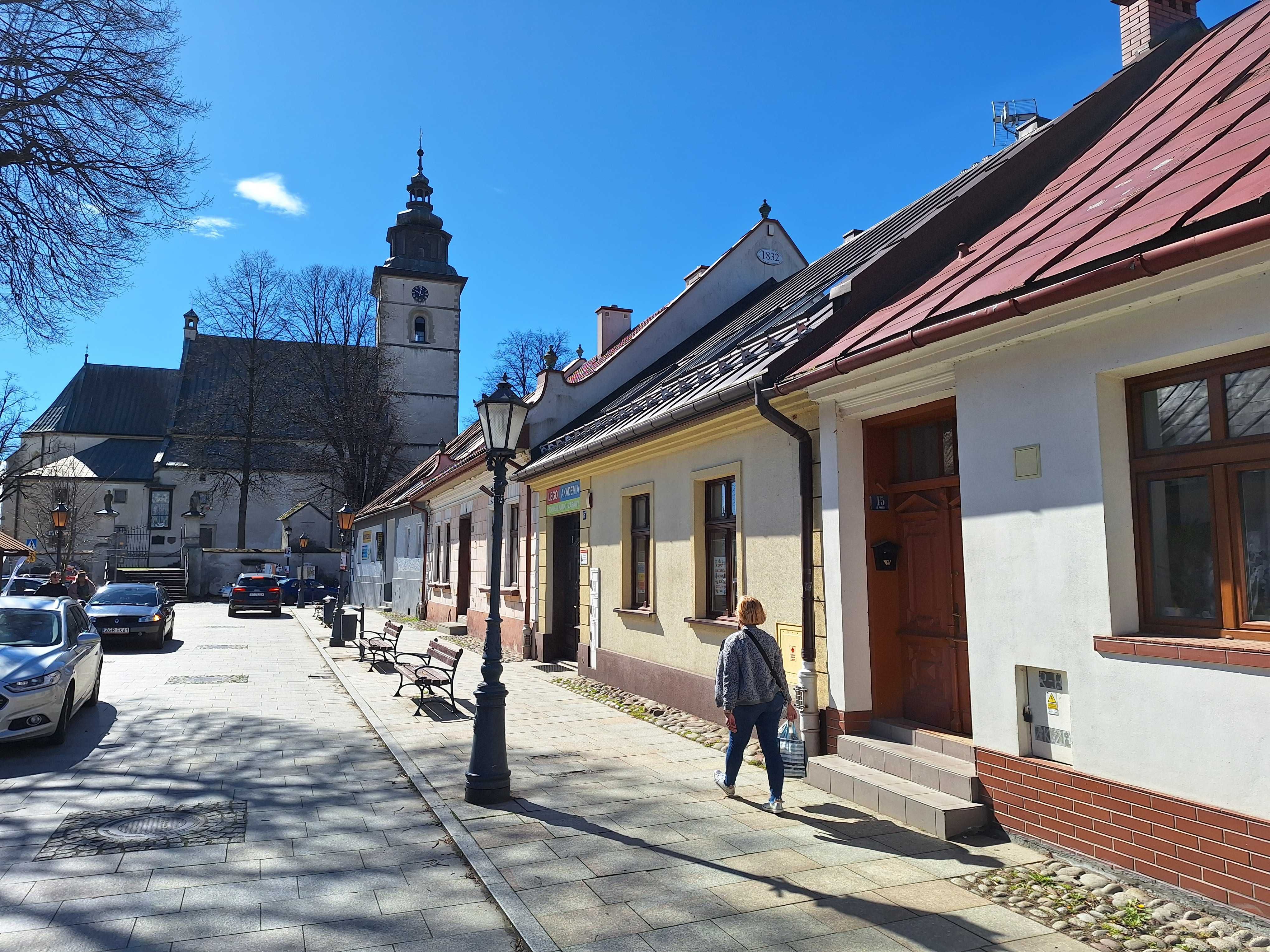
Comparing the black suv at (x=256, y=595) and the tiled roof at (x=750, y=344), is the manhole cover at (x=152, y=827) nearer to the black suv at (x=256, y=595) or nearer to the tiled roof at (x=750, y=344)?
the tiled roof at (x=750, y=344)

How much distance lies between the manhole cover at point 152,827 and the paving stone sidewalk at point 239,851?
178 mm

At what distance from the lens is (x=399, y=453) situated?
51.0 meters

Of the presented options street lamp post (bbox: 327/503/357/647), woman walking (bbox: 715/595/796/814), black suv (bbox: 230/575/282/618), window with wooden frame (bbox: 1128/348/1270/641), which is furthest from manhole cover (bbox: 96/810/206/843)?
black suv (bbox: 230/575/282/618)

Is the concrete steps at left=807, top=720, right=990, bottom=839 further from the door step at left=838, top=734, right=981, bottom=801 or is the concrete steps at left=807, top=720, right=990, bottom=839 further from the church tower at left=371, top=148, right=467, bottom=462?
the church tower at left=371, top=148, right=467, bottom=462

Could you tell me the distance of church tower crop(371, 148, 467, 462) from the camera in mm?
54125

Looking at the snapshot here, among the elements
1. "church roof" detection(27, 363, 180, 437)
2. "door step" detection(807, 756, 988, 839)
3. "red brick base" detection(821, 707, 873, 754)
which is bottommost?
"door step" detection(807, 756, 988, 839)

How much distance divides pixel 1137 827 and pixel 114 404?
7057 centimetres

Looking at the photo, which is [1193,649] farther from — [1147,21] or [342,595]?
[342,595]

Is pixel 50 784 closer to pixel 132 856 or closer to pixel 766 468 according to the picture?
pixel 132 856

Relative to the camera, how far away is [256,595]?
A: 30719 mm

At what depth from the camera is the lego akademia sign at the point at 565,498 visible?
14.1 m

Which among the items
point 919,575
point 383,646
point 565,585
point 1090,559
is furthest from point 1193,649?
point 383,646

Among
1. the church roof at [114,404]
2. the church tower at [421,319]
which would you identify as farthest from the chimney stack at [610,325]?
the church roof at [114,404]

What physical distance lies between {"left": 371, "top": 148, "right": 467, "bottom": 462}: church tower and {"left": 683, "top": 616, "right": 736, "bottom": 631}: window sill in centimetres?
4602
